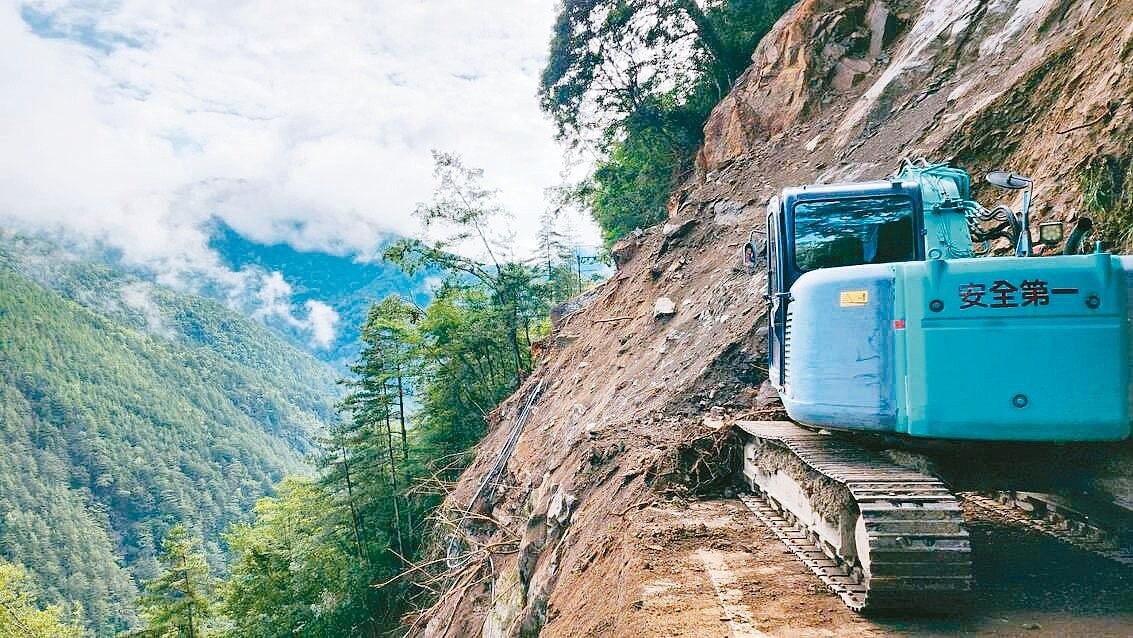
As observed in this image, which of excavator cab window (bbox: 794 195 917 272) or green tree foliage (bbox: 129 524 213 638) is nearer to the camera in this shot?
excavator cab window (bbox: 794 195 917 272)

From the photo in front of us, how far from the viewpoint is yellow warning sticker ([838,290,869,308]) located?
3.84 metres

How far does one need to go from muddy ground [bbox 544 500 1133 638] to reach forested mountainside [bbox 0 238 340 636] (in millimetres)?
96933

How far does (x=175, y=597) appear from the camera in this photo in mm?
24953

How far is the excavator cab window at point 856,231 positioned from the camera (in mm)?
4871

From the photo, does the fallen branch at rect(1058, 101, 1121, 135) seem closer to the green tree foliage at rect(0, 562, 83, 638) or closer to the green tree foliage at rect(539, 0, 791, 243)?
the green tree foliage at rect(539, 0, 791, 243)

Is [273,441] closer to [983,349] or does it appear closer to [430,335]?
[430,335]

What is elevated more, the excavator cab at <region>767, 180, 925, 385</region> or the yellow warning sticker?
the excavator cab at <region>767, 180, 925, 385</region>

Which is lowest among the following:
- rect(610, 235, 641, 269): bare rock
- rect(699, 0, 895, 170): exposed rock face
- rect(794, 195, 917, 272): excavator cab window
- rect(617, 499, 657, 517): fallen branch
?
rect(617, 499, 657, 517): fallen branch

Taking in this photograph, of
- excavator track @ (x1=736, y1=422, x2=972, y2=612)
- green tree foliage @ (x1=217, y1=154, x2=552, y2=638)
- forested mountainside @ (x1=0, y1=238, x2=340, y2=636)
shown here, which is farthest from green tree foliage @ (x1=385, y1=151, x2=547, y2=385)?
forested mountainside @ (x1=0, y1=238, x2=340, y2=636)

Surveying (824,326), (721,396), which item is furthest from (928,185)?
(721,396)

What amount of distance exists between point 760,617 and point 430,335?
1936 centimetres

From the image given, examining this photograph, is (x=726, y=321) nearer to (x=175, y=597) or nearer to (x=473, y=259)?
(x=473, y=259)

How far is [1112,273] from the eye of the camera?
3277 millimetres

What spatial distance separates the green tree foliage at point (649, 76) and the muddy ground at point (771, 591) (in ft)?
51.0
